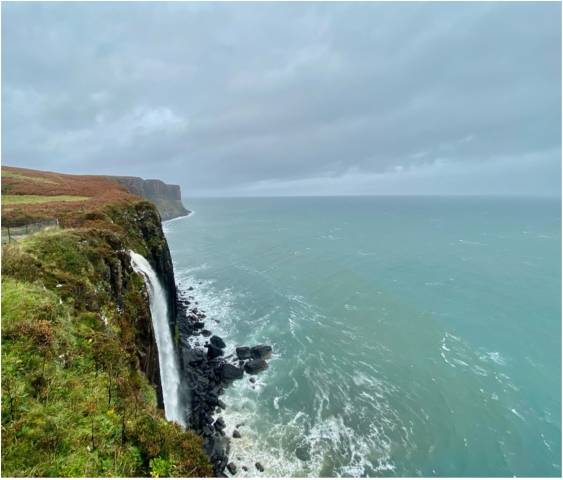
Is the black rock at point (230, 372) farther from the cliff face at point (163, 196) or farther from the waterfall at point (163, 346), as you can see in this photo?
the cliff face at point (163, 196)

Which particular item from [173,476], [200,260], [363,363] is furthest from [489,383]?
[200,260]

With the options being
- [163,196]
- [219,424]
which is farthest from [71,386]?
[163,196]

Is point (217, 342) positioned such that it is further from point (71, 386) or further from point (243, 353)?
point (71, 386)

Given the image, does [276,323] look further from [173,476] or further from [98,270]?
[173,476]

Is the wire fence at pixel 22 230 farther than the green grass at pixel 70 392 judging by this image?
Yes

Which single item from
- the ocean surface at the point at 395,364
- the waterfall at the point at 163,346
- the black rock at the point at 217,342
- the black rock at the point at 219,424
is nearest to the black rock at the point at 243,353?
the black rock at the point at 217,342

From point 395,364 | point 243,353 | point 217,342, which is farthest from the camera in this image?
point 217,342
